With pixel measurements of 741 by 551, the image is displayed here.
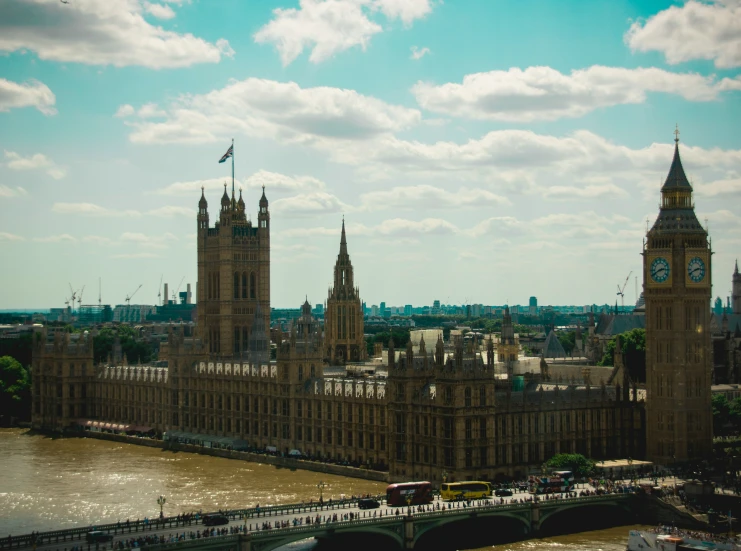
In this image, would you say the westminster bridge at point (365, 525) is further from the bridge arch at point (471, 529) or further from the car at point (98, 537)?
the car at point (98, 537)

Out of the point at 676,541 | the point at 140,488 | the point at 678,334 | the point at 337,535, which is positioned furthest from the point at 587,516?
the point at 140,488

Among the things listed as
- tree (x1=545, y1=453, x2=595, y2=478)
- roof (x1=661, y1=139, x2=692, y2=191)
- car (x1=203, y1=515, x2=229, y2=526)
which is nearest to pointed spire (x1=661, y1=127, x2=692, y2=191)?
roof (x1=661, y1=139, x2=692, y2=191)

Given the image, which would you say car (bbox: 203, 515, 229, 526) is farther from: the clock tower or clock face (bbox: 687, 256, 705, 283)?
clock face (bbox: 687, 256, 705, 283)

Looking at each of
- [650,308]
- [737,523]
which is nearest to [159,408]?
[650,308]

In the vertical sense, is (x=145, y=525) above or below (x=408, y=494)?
below

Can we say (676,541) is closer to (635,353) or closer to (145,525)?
(145,525)

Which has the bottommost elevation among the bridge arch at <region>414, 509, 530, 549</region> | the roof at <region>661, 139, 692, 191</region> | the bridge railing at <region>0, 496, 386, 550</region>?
the bridge arch at <region>414, 509, 530, 549</region>

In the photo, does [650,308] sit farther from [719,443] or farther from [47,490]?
[47,490]
